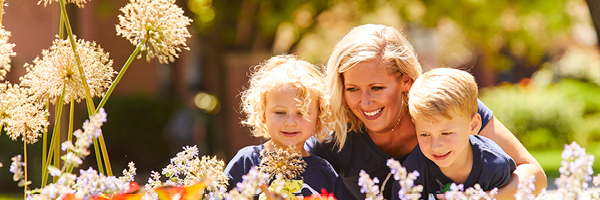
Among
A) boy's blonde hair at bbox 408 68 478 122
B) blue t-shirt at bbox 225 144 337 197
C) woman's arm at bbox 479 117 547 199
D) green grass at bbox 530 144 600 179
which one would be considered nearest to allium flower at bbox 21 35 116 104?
blue t-shirt at bbox 225 144 337 197

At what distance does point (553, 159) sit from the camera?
10898mm

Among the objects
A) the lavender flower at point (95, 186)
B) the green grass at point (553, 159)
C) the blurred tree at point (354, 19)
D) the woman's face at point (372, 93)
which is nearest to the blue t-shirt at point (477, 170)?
the woman's face at point (372, 93)

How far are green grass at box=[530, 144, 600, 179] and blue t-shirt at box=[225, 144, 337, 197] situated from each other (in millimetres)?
7557

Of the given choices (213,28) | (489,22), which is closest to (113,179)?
(213,28)

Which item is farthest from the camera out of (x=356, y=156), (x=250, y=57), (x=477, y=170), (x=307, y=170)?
(x=250, y=57)

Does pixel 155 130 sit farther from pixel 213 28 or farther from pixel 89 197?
pixel 89 197

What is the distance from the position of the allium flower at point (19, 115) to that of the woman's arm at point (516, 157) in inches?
55.3

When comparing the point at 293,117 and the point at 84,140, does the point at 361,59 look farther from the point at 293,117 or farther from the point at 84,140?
the point at 84,140

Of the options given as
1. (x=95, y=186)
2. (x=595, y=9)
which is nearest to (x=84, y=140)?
(x=95, y=186)

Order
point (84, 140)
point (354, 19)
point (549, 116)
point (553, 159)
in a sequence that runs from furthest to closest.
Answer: point (549, 116), point (553, 159), point (354, 19), point (84, 140)

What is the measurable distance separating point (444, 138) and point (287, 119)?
0.57 metres

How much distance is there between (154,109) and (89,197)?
28.3 ft

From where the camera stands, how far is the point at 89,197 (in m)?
0.97

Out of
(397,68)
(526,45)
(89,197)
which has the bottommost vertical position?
(89,197)
